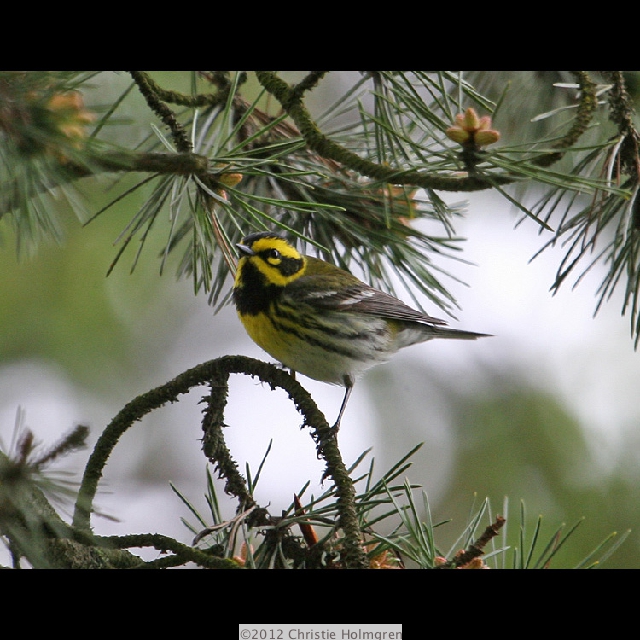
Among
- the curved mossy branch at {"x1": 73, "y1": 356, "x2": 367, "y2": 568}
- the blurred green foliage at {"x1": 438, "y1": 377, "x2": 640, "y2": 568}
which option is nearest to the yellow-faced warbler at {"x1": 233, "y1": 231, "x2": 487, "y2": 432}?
the curved mossy branch at {"x1": 73, "y1": 356, "x2": 367, "y2": 568}

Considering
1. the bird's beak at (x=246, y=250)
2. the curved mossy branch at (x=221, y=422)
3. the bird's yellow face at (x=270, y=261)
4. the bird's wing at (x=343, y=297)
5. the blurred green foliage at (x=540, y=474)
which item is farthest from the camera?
the blurred green foliage at (x=540, y=474)

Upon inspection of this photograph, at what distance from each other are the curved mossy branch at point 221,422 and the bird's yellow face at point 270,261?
90 cm

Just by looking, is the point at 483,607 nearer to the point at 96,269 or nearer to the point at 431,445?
the point at 96,269

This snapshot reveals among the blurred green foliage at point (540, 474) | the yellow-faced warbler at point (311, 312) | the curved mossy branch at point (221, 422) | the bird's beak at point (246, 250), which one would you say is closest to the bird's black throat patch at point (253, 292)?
the yellow-faced warbler at point (311, 312)

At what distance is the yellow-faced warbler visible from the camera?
2.88m

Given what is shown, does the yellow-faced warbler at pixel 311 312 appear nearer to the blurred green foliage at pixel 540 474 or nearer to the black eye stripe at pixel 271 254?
the black eye stripe at pixel 271 254

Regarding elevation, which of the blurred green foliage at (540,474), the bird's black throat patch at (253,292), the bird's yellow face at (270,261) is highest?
the bird's yellow face at (270,261)

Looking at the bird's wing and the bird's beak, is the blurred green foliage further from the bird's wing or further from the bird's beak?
the bird's beak

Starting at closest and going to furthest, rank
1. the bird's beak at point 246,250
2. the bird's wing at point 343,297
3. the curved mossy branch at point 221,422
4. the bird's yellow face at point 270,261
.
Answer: the curved mossy branch at point 221,422 < the bird's beak at point 246,250 < the bird's yellow face at point 270,261 < the bird's wing at point 343,297

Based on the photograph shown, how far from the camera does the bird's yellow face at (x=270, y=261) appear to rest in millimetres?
2830

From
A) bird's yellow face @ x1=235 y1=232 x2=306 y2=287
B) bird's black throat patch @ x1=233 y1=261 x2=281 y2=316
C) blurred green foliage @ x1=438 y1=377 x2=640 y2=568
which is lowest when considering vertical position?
blurred green foliage @ x1=438 y1=377 x2=640 y2=568
